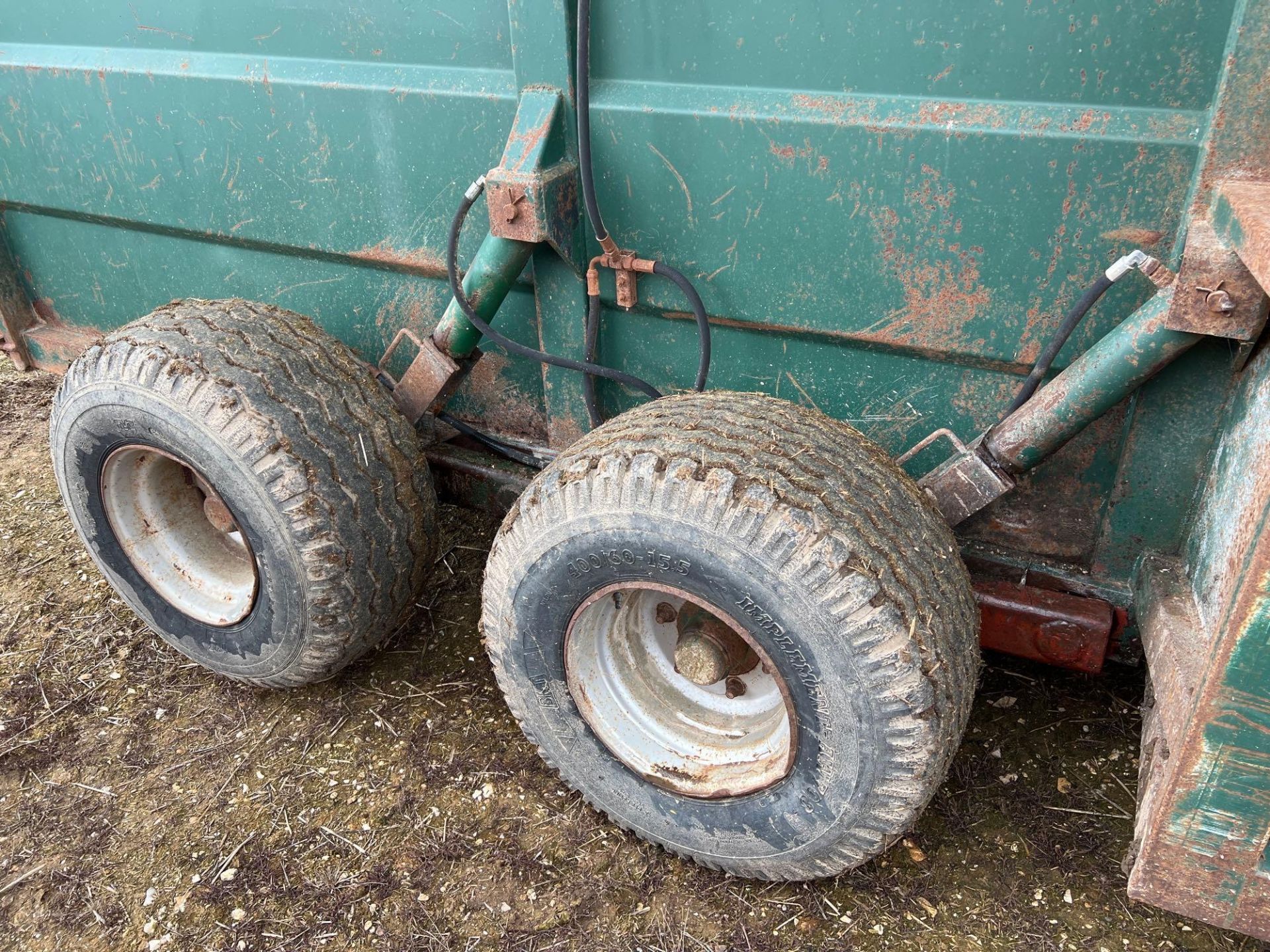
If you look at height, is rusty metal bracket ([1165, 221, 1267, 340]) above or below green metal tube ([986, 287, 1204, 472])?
above

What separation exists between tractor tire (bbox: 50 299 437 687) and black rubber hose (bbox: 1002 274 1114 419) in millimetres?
1380

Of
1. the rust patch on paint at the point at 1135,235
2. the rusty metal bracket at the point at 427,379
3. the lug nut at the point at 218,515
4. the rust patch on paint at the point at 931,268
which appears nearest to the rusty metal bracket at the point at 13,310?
the lug nut at the point at 218,515

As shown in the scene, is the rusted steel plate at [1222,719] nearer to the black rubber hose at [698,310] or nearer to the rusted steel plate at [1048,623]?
the rusted steel plate at [1048,623]

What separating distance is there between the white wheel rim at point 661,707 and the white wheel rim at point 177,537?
3.25 feet

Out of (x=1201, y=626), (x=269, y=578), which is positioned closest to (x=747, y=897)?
(x=1201, y=626)

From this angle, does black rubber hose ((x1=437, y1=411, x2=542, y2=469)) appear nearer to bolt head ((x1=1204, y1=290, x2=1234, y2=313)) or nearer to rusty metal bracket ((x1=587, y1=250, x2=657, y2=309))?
rusty metal bracket ((x1=587, y1=250, x2=657, y2=309))

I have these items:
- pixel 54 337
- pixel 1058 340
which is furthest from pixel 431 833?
pixel 54 337

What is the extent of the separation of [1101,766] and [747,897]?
91 cm

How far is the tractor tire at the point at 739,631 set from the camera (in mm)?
1799

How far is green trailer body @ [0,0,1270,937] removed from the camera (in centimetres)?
166

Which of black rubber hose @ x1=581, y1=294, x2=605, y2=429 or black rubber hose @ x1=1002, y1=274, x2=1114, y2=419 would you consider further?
black rubber hose @ x1=581, y1=294, x2=605, y2=429

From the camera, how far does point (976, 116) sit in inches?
73.6

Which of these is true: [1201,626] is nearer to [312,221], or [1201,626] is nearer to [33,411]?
[312,221]

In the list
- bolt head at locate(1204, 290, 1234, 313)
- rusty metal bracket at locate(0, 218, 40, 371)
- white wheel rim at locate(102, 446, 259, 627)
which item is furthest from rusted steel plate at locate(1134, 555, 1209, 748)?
rusty metal bracket at locate(0, 218, 40, 371)
